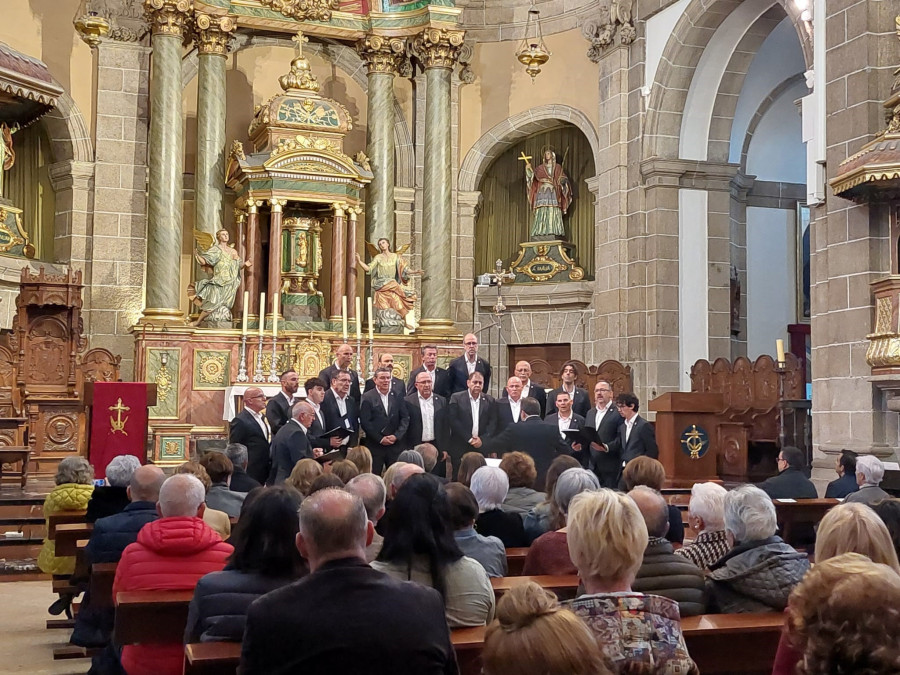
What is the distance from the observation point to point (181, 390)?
44.2 feet

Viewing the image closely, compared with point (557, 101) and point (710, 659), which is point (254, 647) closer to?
point (710, 659)

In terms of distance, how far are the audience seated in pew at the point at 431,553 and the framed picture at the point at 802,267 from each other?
1363 cm

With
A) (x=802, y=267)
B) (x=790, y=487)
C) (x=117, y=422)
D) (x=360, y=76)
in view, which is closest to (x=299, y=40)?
(x=360, y=76)

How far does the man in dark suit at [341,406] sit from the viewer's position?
8992 millimetres

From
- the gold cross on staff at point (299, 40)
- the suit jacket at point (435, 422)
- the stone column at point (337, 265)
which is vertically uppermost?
the gold cross on staff at point (299, 40)

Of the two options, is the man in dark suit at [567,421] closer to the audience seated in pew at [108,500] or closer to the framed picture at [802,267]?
the audience seated in pew at [108,500]

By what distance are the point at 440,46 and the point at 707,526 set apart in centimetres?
1197

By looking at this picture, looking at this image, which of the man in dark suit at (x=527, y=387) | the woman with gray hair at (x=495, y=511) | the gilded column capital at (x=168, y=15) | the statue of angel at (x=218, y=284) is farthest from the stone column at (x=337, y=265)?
the woman with gray hair at (x=495, y=511)

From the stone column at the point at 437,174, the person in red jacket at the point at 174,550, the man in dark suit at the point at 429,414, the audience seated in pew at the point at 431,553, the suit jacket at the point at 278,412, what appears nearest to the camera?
the audience seated in pew at the point at 431,553

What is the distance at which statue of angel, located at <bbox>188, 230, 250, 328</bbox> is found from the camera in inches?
543

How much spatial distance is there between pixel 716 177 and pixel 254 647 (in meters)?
13.0

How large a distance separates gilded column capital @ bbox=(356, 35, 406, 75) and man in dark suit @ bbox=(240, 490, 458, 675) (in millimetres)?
13511

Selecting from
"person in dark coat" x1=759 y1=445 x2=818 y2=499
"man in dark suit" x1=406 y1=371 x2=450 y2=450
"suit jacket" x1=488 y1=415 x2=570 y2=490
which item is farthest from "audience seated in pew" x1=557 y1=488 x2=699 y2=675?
"man in dark suit" x1=406 y1=371 x2=450 y2=450

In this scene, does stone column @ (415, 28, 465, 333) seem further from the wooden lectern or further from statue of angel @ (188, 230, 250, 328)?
the wooden lectern
